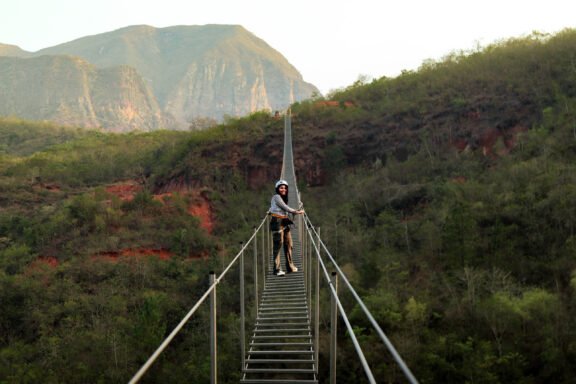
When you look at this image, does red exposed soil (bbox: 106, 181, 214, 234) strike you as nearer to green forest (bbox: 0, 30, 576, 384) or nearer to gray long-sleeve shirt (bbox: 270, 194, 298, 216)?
green forest (bbox: 0, 30, 576, 384)

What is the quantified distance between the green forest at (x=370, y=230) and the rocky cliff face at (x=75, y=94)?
10180cm

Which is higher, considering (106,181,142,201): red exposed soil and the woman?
(106,181,142,201): red exposed soil

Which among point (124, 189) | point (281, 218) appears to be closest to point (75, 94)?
point (124, 189)

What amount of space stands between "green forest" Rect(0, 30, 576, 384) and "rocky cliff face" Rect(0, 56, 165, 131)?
10180 cm

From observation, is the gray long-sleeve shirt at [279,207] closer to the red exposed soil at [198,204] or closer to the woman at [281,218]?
the woman at [281,218]

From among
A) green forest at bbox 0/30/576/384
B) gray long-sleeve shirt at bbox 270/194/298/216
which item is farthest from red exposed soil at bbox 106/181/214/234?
gray long-sleeve shirt at bbox 270/194/298/216

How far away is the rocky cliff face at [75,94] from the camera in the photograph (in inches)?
4737

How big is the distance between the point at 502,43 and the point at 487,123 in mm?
10187

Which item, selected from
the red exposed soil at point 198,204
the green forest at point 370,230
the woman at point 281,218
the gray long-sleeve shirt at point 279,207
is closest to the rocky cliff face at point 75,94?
the red exposed soil at point 198,204

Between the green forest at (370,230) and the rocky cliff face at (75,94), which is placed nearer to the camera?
the green forest at (370,230)

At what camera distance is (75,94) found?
12581cm

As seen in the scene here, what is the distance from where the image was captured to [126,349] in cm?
1029

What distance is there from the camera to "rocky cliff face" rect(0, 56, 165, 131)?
4737 inches

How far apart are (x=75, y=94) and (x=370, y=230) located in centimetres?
13170
